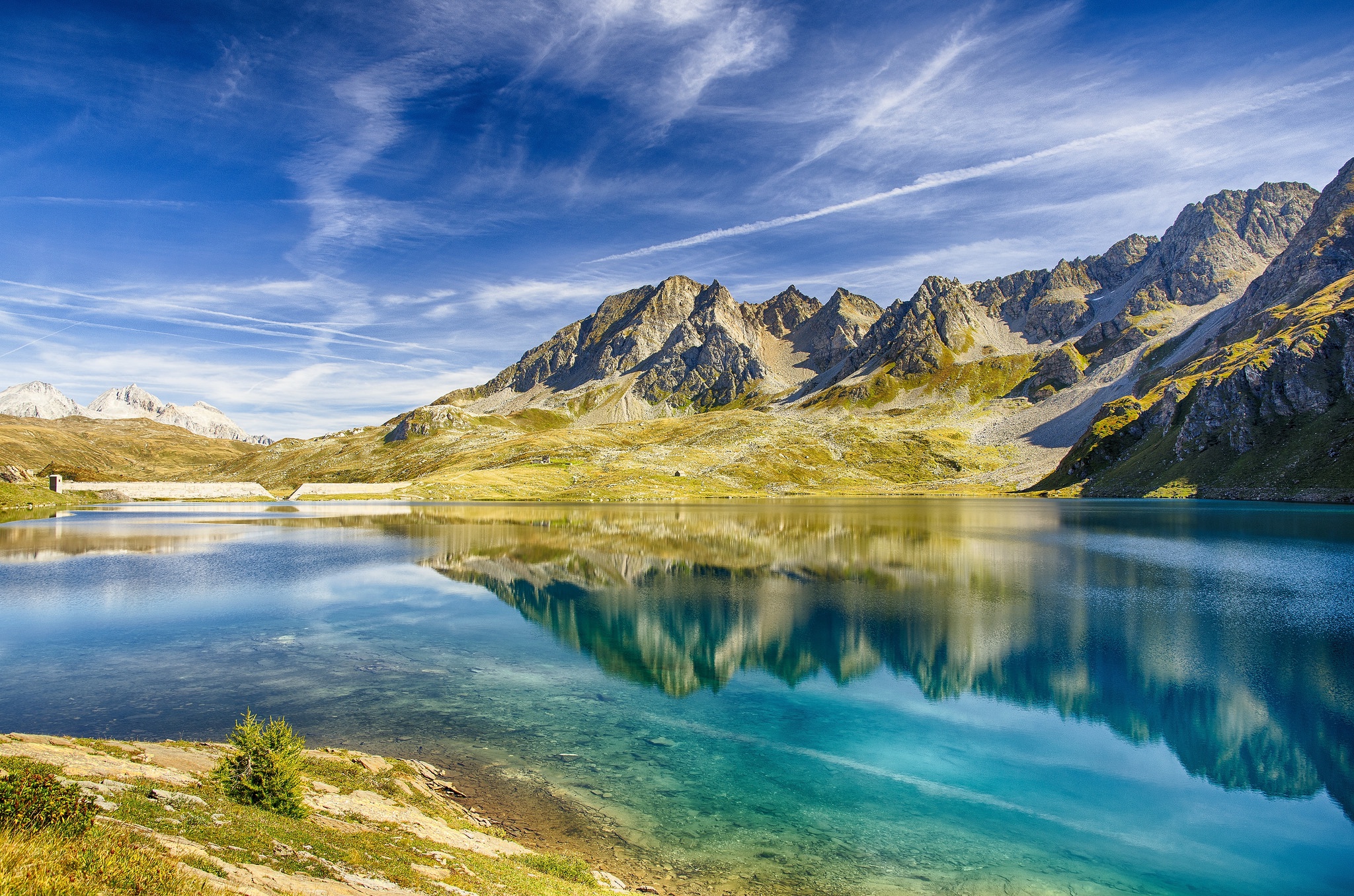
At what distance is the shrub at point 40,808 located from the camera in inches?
400

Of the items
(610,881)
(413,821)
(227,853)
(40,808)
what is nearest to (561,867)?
(610,881)

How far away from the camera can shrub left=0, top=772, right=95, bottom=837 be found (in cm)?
1016

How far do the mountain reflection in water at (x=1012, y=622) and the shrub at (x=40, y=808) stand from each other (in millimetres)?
25807

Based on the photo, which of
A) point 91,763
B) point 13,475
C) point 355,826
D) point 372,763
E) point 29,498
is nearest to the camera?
point 355,826

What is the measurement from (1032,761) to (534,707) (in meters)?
21.3

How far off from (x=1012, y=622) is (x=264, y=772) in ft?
146

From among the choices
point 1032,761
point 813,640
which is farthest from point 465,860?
point 813,640

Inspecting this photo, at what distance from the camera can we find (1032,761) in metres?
25.2

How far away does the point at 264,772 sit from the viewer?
16484 mm

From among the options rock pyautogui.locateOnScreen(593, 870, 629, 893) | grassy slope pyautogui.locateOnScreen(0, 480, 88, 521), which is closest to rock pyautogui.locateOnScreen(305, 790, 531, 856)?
rock pyautogui.locateOnScreen(593, 870, 629, 893)

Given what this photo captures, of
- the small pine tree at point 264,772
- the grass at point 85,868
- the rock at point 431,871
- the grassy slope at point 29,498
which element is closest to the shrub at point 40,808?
the grass at point 85,868

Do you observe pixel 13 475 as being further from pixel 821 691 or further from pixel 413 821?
pixel 821 691

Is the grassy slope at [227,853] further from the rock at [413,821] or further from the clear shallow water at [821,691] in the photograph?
the clear shallow water at [821,691]

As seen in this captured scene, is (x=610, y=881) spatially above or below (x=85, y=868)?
below
